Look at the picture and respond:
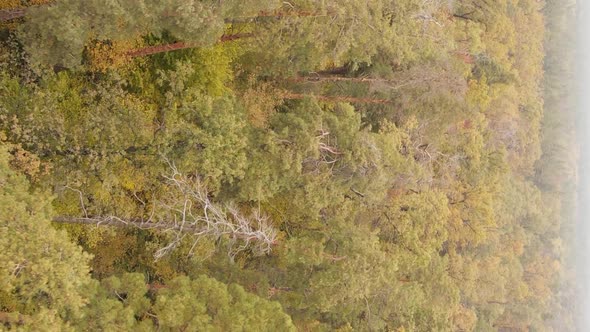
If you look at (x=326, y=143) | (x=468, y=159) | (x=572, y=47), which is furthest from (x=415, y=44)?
(x=572, y=47)

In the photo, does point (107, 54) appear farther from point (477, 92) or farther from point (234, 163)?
point (477, 92)

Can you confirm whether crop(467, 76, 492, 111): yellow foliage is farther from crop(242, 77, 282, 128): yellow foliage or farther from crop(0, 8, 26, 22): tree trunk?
crop(0, 8, 26, 22): tree trunk

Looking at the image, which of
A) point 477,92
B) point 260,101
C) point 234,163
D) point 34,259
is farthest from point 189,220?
point 477,92

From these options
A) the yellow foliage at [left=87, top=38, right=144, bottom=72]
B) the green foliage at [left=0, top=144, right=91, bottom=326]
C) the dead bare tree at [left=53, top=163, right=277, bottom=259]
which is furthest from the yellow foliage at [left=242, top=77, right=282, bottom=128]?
the green foliage at [left=0, top=144, right=91, bottom=326]

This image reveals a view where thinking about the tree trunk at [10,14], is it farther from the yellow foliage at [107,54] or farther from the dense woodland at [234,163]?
the yellow foliage at [107,54]

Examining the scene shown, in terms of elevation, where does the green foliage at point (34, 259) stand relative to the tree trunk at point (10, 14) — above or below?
below

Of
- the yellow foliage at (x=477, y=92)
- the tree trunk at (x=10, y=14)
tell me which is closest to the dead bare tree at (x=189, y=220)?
the tree trunk at (x=10, y=14)

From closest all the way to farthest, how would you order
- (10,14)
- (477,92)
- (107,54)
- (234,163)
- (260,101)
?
1. (10,14)
2. (107,54)
3. (234,163)
4. (260,101)
5. (477,92)

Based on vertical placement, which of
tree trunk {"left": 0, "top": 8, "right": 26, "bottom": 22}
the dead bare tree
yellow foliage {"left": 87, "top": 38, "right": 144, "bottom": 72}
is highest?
tree trunk {"left": 0, "top": 8, "right": 26, "bottom": 22}
